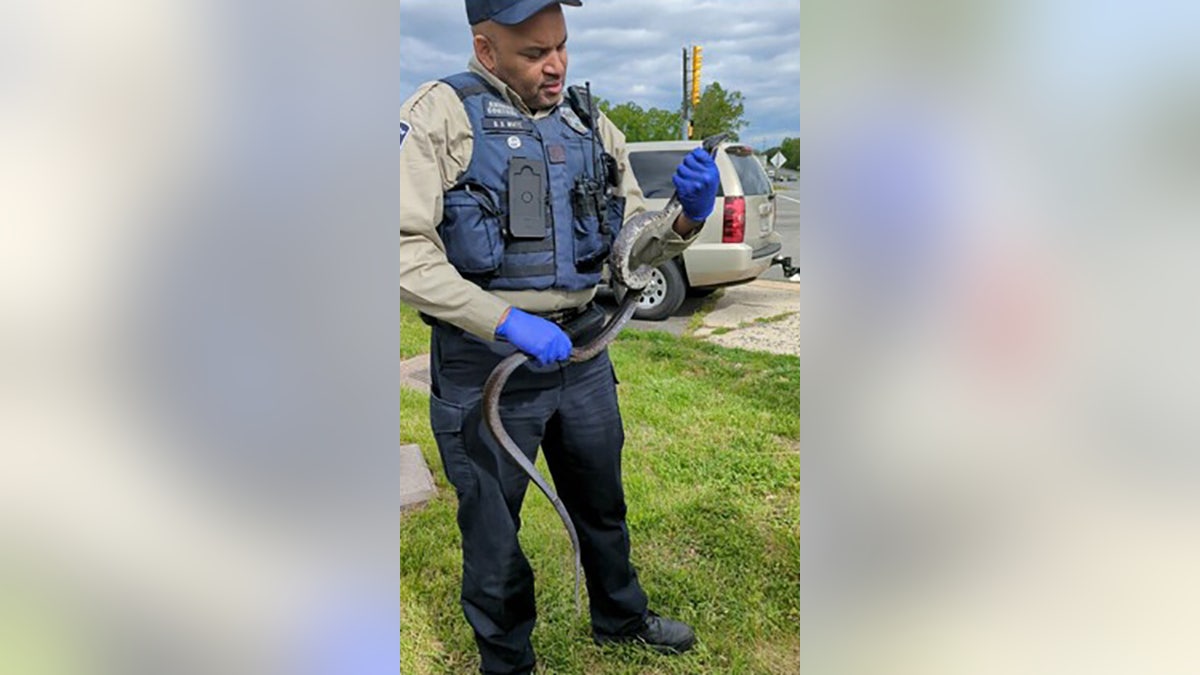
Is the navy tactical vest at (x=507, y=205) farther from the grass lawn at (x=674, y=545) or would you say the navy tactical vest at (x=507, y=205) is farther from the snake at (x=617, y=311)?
the grass lawn at (x=674, y=545)

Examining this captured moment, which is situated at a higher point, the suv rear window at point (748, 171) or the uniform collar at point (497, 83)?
the uniform collar at point (497, 83)

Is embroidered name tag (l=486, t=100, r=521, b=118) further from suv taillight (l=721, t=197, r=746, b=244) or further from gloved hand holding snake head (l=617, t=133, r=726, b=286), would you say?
suv taillight (l=721, t=197, r=746, b=244)

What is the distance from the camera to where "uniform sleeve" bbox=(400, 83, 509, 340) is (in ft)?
4.58

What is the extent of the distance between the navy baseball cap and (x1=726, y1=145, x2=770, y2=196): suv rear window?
0.56 meters

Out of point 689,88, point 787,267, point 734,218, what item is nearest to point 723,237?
point 734,218

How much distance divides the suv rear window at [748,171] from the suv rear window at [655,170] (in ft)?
0.34

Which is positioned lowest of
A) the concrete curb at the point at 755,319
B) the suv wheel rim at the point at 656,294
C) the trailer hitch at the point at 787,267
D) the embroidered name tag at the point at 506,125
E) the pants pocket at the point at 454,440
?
the pants pocket at the point at 454,440

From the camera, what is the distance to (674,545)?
1857mm

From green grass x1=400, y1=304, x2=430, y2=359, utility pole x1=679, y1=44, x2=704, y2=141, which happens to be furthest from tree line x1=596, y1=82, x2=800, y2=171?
green grass x1=400, y1=304, x2=430, y2=359

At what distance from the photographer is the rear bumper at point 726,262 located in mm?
2281

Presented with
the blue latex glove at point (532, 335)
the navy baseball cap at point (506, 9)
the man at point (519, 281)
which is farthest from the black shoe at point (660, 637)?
the navy baseball cap at point (506, 9)

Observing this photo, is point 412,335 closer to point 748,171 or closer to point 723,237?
point 748,171
